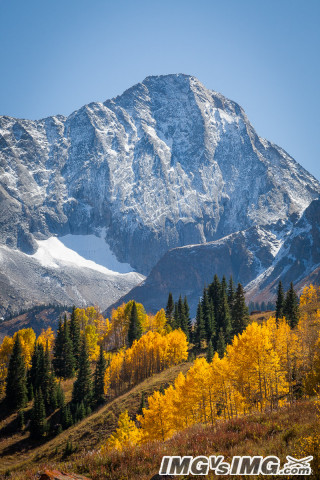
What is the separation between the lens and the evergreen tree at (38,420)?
221 ft

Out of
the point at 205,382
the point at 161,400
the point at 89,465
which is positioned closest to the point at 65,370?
the point at 161,400

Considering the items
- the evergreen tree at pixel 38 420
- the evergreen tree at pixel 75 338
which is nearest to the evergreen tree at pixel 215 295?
the evergreen tree at pixel 75 338

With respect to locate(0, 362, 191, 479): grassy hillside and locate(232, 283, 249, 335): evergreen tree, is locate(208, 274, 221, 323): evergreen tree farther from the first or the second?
locate(0, 362, 191, 479): grassy hillside

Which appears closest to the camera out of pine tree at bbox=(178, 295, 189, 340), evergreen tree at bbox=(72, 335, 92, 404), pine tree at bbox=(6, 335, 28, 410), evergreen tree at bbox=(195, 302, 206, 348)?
evergreen tree at bbox=(72, 335, 92, 404)

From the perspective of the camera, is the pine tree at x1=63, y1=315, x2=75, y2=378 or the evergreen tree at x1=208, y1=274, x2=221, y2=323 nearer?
the pine tree at x1=63, y1=315, x2=75, y2=378

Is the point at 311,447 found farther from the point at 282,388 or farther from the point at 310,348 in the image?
the point at 310,348

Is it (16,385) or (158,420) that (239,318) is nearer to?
(158,420)

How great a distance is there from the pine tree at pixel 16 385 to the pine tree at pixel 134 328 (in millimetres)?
25886

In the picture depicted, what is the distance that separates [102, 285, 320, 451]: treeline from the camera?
3712 centimetres

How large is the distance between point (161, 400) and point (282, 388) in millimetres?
13554

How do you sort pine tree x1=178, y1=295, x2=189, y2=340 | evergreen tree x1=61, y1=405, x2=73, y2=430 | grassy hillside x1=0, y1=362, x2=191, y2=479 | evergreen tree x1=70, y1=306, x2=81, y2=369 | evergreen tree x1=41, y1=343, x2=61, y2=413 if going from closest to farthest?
grassy hillside x1=0, y1=362, x2=191, y2=479, evergreen tree x1=61, y1=405, x2=73, y2=430, evergreen tree x1=41, y1=343, x2=61, y2=413, evergreen tree x1=70, y1=306, x2=81, y2=369, pine tree x1=178, y1=295, x2=189, y2=340

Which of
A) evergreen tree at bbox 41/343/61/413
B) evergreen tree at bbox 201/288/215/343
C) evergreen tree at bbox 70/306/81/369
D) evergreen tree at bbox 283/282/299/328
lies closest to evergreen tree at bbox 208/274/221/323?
evergreen tree at bbox 201/288/215/343

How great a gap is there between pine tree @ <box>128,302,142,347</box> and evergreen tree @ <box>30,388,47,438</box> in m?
28.9

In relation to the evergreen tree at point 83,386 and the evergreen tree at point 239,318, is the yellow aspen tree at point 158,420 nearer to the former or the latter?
the evergreen tree at point 83,386
